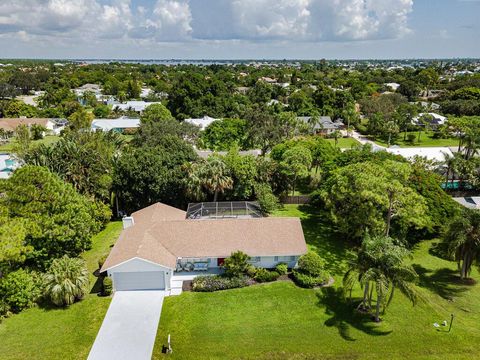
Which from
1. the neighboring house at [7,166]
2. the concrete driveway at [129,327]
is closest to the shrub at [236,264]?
the concrete driveway at [129,327]

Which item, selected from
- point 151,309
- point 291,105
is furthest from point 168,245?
point 291,105

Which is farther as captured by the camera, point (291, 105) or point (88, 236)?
point (291, 105)

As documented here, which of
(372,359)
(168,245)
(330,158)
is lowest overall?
(372,359)

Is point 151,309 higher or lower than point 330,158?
lower

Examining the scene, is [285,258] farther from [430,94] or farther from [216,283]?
[430,94]

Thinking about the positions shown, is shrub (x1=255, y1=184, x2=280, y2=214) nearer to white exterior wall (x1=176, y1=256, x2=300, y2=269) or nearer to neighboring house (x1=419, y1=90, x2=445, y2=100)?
white exterior wall (x1=176, y1=256, x2=300, y2=269)

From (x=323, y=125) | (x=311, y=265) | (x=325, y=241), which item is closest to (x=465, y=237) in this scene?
(x=311, y=265)

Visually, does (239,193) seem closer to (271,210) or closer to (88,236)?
(271,210)
